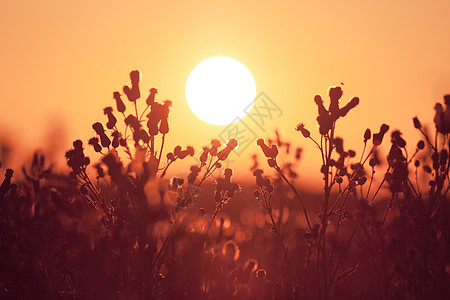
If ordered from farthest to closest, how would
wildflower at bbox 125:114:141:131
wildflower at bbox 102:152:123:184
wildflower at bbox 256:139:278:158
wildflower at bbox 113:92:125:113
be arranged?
1. wildflower at bbox 256:139:278:158
2. wildflower at bbox 113:92:125:113
3. wildflower at bbox 125:114:141:131
4. wildflower at bbox 102:152:123:184

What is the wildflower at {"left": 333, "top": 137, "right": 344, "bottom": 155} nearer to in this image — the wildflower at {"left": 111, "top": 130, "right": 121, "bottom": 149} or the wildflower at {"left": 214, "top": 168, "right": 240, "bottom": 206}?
the wildflower at {"left": 214, "top": 168, "right": 240, "bottom": 206}

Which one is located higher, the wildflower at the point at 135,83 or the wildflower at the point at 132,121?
the wildflower at the point at 135,83

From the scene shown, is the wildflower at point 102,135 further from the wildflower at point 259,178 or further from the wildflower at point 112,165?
the wildflower at point 259,178

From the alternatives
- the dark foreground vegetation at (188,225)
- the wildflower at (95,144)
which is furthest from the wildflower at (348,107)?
the wildflower at (95,144)

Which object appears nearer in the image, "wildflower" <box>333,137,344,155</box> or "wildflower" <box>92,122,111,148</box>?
"wildflower" <box>92,122,111,148</box>

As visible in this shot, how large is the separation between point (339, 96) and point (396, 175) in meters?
1.06

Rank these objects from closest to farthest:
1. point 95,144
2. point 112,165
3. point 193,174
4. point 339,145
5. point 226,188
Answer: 1. point 112,165
2. point 193,174
3. point 95,144
4. point 226,188
5. point 339,145

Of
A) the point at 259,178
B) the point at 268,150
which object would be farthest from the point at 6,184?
the point at 268,150

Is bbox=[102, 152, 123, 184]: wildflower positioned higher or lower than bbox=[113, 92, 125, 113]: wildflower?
lower

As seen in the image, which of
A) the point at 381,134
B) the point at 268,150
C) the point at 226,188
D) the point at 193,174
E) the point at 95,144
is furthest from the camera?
the point at 268,150

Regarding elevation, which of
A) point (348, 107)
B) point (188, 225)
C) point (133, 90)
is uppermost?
point (133, 90)

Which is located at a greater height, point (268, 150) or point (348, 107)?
point (348, 107)

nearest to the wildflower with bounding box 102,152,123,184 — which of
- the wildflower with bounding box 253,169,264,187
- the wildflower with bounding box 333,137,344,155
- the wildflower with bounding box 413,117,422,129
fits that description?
the wildflower with bounding box 253,169,264,187

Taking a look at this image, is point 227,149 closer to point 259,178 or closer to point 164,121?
point 259,178
